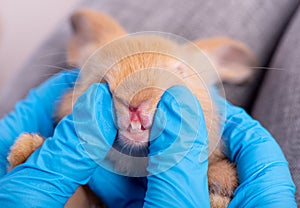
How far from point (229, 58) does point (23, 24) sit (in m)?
1.60

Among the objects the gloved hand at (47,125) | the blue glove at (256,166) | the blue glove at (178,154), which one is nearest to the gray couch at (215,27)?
the gloved hand at (47,125)

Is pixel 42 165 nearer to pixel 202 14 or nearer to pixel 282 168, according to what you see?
pixel 282 168

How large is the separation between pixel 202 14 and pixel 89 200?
85cm

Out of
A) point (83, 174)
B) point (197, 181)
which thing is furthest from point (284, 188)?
point (83, 174)

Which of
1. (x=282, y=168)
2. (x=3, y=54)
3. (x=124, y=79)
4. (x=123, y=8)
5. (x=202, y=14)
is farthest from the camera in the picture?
→ (x=3, y=54)

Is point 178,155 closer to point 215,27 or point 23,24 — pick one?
point 215,27

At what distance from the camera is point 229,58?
108cm

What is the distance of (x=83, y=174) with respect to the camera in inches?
31.6

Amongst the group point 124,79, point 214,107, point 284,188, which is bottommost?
point 284,188

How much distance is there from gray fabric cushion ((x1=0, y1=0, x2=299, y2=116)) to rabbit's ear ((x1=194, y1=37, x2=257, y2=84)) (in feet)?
0.69

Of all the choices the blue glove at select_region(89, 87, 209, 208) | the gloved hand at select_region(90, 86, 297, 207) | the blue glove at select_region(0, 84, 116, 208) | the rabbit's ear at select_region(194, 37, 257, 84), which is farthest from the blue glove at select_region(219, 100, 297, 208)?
the blue glove at select_region(0, 84, 116, 208)

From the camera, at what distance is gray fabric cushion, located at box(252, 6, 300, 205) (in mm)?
978

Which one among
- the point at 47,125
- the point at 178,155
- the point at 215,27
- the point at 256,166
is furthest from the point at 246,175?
the point at 215,27

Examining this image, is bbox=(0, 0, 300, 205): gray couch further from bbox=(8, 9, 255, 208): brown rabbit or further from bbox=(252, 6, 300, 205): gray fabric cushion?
bbox=(8, 9, 255, 208): brown rabbit
